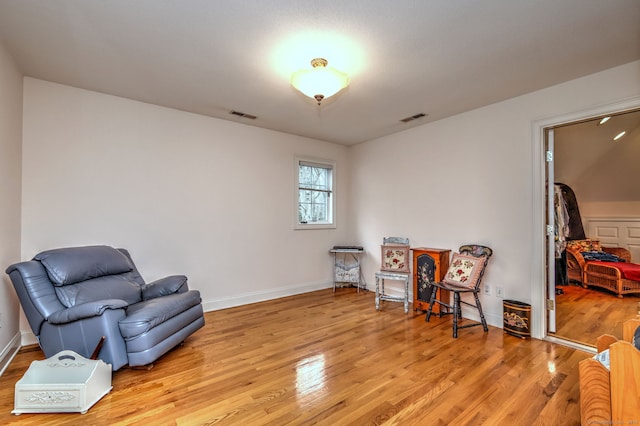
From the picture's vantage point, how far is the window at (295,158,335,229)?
4664mm

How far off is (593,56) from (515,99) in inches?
30.0

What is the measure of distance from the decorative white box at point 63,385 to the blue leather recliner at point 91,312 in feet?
0.58

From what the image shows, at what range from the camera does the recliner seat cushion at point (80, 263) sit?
7.60 ft

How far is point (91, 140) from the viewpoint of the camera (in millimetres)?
3000

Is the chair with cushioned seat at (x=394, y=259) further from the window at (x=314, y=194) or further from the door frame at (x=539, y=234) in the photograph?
the door frame at (x=539, y=234)

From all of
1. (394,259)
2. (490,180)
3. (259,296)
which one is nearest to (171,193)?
(259,296)

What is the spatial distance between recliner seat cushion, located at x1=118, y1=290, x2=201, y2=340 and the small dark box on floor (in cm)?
313

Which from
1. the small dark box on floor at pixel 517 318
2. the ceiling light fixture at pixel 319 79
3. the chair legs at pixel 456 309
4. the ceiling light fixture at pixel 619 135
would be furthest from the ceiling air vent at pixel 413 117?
the ceiling light fixture at pixel 619 135

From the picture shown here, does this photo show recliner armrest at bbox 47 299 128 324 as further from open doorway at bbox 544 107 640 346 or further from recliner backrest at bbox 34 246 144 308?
open doorway at bbox 544 107 640 346

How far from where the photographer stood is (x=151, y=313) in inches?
86.5

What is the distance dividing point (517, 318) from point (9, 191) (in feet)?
15.6

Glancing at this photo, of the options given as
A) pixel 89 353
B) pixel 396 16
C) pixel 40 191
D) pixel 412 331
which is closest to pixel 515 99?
pixel 396 16

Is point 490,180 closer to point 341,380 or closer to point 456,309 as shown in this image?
point 456,309

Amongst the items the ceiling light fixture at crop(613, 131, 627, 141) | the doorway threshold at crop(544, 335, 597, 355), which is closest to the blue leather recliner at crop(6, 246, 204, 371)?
the doorway threshold at crop(544, 335, 597, 355)
